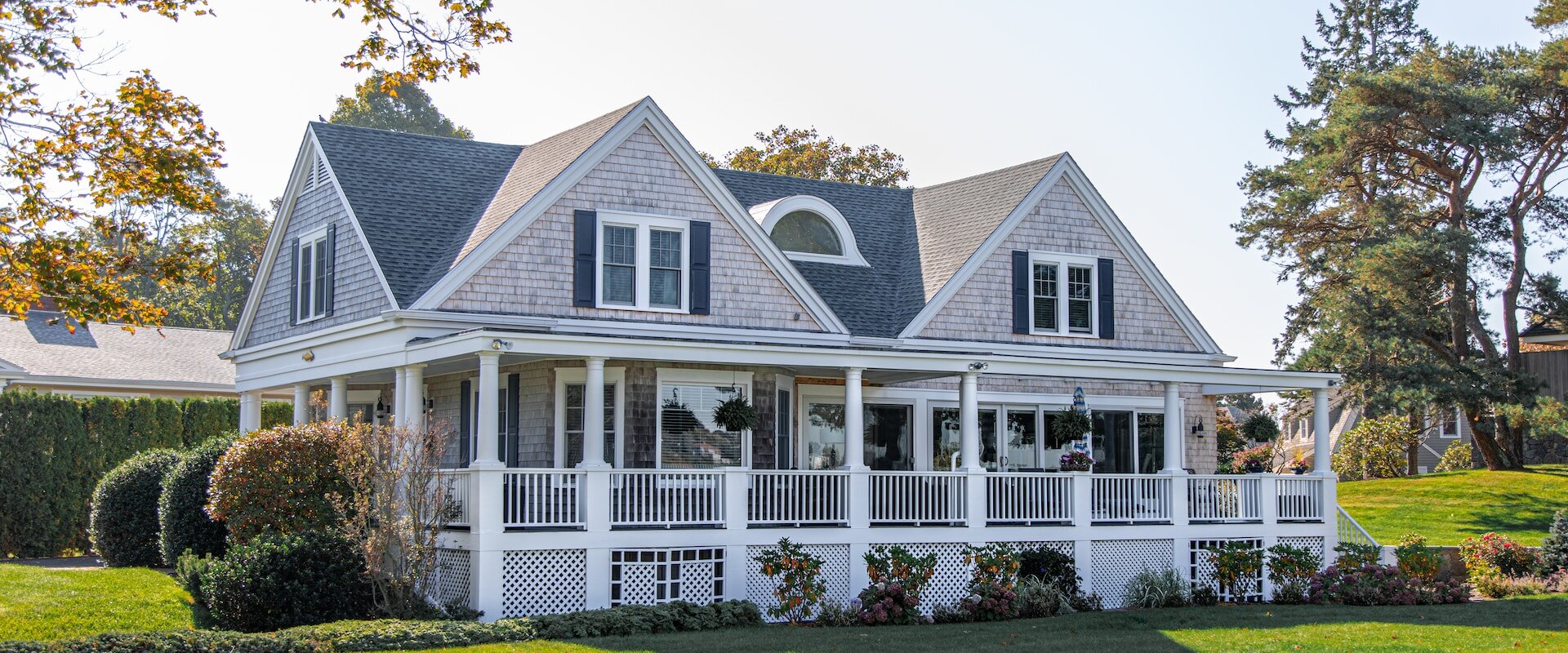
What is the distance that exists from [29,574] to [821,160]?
2735cm

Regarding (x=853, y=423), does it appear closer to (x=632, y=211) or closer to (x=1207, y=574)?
(x=632, y=211)

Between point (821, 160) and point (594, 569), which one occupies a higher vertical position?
point (821, 160)

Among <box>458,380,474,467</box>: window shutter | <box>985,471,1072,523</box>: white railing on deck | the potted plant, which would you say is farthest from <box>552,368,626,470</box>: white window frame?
the potted plant

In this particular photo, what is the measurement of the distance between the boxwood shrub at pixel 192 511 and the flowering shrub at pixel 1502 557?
63.2 feet

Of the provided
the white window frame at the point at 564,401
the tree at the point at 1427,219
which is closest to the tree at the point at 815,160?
the tree at the point at 1427,219

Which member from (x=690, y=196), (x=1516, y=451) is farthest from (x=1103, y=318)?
(x=1516, y=451)

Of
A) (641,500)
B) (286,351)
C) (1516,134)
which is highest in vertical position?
(1516,134)

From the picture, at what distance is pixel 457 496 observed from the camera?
17984 mm

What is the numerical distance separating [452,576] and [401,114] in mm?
50824

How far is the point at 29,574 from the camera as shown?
63.6 ft

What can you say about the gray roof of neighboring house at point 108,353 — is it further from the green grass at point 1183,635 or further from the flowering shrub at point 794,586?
the green grass at point 1183,635

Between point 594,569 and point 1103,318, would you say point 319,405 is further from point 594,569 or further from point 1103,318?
point 1103,318

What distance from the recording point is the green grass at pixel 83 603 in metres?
15.9

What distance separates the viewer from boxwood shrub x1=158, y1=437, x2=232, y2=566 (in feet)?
65.7
